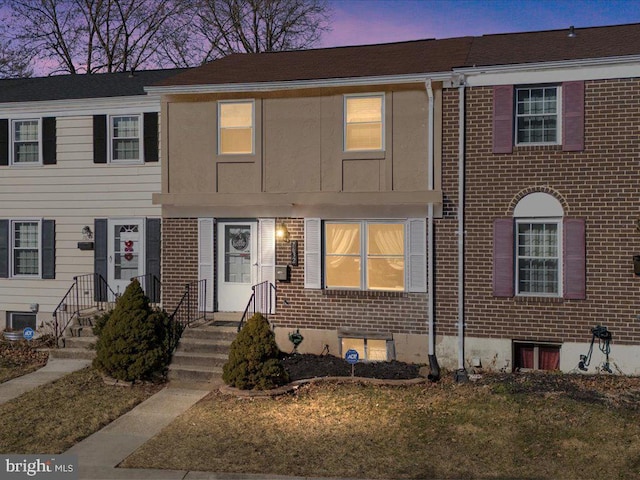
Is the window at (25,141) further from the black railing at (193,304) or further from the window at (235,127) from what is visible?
the black railing at (193,304)

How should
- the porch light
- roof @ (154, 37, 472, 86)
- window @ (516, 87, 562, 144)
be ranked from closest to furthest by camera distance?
window @ (516, 87, 562, 144) < roof @ (154, 37, 472, 86) < the porch light

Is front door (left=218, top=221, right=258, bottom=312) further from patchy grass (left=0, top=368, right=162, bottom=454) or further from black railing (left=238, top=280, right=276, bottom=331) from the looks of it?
patchy grass (left=0, top=368, right=162, bottom=454)

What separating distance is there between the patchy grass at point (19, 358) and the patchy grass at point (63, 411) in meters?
1.15

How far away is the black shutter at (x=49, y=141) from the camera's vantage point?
1450 centimetres

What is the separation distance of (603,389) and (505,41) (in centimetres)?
750

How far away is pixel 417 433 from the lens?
8141mm

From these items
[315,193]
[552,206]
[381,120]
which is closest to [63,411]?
[315,193]

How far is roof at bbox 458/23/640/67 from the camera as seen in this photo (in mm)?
11047

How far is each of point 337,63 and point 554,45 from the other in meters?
4.35

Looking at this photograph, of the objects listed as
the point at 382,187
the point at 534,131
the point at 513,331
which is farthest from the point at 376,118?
the point at 513,331

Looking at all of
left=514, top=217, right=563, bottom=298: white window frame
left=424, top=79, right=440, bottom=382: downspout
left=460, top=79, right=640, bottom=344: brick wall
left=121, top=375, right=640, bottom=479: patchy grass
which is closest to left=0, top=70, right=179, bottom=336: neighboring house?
left=121, top=375, right=640, bottom=479: patchy grass

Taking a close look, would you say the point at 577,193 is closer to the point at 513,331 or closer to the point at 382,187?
the point at 513,331

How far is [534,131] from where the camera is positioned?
1123 cm

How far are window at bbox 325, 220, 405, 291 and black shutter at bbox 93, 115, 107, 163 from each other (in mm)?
5686
